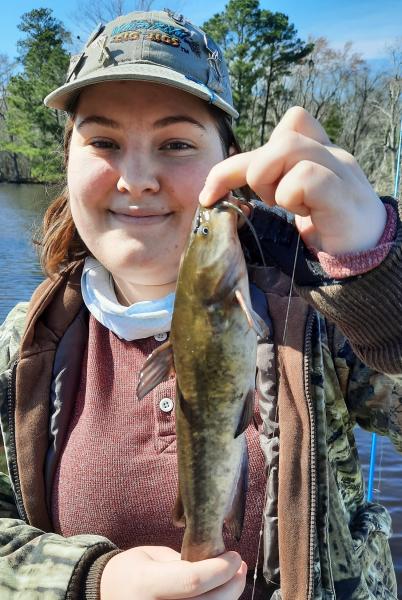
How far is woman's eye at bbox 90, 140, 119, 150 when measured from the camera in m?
2.21

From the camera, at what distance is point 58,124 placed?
4256cm

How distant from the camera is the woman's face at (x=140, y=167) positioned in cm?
216

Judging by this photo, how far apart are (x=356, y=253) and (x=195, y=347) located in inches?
19.8

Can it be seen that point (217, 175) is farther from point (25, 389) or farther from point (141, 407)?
point (25, 389)

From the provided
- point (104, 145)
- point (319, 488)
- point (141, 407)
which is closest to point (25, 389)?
point (141, 407)

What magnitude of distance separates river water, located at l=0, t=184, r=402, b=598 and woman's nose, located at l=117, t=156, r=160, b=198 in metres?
1.70

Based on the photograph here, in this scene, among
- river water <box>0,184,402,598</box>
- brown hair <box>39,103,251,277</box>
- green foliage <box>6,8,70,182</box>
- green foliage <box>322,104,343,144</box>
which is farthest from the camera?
green foliage <box>6,8,70,182</box>

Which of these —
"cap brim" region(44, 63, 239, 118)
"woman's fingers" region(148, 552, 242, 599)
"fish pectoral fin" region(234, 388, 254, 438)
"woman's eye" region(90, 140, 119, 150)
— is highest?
"cap brim" region(44, 63, 239, 118)

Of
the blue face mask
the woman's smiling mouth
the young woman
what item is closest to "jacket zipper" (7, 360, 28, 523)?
the young woman

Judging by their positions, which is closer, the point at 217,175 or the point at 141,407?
the point at 217,175

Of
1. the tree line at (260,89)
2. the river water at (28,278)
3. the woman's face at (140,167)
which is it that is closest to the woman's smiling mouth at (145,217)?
the woman's face at (140,167)

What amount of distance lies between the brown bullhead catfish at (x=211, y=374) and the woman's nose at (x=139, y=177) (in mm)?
479

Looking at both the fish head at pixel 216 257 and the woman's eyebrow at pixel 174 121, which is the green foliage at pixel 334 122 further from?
the fish head at pixel 216 257

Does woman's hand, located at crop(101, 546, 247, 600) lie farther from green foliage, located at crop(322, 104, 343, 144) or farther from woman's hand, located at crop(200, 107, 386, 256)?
green foliage, located at crop(322, 104, 343, 144)
